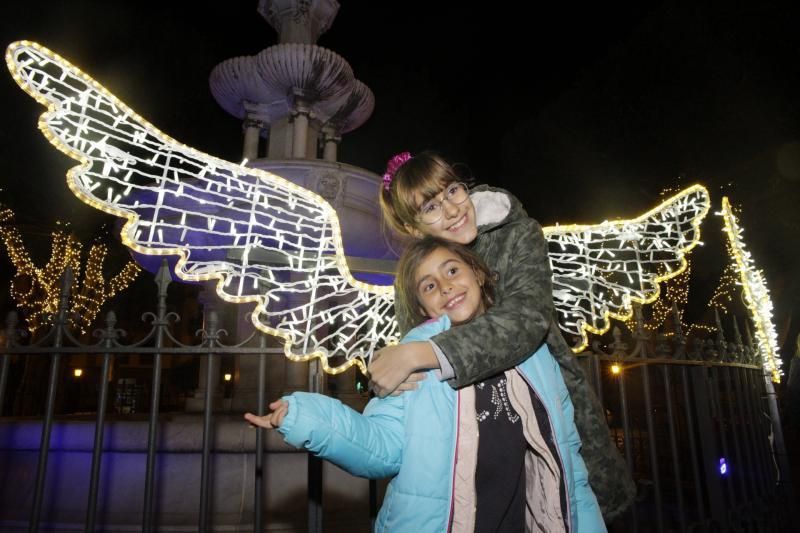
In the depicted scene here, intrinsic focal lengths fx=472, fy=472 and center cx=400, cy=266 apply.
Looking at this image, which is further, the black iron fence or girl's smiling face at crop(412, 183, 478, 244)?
the black iron fence

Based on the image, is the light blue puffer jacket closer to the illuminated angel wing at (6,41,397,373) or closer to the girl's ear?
the girl's ear

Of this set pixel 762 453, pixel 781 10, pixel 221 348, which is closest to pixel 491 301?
pixel 221 348

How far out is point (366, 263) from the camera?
11.2ft

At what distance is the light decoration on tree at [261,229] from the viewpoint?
7.57ft

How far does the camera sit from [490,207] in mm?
2014

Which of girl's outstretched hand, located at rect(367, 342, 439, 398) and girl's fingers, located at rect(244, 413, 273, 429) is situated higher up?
girl's outstretched hand, located at rect(367, 342, 439, 398)

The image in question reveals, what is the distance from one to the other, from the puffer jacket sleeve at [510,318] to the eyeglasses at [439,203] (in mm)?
251

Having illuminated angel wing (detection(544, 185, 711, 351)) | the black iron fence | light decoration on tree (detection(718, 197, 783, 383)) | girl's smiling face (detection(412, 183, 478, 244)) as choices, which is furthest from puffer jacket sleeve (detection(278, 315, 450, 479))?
light decoration on tree (detection(718, 197, 783, 383))

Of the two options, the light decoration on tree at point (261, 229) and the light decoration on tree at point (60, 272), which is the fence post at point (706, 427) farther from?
the light decoration on tree at point (60, 272)

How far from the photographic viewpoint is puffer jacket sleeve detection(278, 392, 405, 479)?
4.40ft

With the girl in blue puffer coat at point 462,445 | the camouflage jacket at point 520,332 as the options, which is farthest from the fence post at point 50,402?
the camouflage jacket at point 520,332

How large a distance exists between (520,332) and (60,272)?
16599mm

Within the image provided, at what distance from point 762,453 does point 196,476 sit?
5795 millimetres

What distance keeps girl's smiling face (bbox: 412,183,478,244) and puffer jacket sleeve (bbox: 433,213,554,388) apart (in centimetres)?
15
